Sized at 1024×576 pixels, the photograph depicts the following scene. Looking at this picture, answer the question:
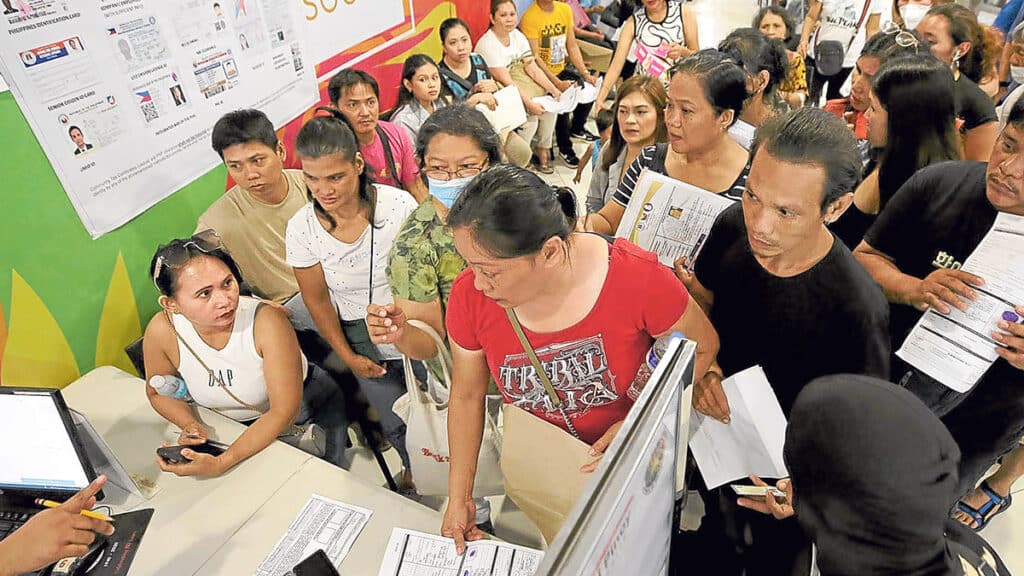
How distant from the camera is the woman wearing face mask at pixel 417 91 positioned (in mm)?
3461

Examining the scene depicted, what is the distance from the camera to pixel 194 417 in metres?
1.85

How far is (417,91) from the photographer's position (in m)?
3.51

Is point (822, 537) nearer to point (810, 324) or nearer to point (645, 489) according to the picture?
point (645, 489)

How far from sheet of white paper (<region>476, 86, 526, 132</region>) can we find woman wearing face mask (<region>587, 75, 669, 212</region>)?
1618 millimetres

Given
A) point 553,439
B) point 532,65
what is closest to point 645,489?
point 553,439

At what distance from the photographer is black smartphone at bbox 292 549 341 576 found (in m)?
1.24

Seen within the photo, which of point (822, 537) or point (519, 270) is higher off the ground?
point (519, 270)

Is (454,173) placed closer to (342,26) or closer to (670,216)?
(670,216)

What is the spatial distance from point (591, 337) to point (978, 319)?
0.94 m

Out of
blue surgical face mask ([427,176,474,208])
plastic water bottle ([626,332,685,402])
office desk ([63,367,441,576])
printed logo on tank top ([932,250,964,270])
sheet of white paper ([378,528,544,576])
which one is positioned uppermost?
blue surgical face mask ([427,176,474,208])

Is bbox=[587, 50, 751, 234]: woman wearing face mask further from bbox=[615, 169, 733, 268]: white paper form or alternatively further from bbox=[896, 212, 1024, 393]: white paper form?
bbox=[896, 212, 1024, 393]: white paper form

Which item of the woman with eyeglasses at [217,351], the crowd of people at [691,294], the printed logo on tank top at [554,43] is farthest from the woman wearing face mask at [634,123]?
the printed logo on tank top at [554,43]

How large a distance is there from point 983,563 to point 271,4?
3.17 metres

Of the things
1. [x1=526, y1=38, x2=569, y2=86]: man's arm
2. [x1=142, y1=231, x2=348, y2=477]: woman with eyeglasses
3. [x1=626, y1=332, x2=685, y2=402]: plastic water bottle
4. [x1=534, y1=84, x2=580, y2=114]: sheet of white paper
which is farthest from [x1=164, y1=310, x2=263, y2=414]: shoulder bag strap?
[x1=526, y1=38, x2=569, y2=86]: man's arm
